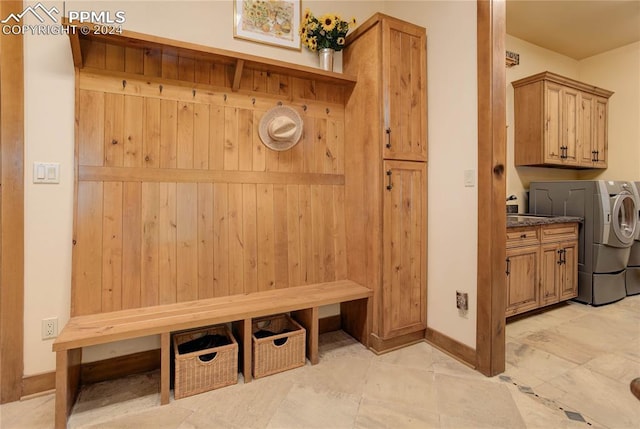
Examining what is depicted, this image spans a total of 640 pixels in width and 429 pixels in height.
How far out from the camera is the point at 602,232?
10.3 feet

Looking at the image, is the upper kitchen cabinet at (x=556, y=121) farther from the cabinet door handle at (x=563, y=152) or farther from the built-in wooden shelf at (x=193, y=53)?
the built-in wooden shelf at (x=193, y=53)

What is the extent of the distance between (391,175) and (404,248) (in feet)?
1.70

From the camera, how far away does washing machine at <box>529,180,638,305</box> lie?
3.17m

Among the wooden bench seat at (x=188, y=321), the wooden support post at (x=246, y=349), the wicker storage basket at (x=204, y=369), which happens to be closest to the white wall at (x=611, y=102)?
the wooden bench seat at (x=188, y=321)

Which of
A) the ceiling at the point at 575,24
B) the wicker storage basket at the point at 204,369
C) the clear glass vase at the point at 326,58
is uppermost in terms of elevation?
the ceiling at the point at 575,24

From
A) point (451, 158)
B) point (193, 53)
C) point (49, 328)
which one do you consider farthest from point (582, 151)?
point (49, 328)

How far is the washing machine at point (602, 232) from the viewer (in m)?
3.17

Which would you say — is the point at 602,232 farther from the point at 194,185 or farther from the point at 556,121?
the point at 194,185

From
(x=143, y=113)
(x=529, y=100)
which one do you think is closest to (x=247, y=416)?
(x=143, y=113)

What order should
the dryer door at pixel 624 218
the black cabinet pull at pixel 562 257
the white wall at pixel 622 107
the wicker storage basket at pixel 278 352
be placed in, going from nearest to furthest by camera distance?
the wicker storage basket at pixel 278 352 → the black cabinet pull at pixel 562 257 → the dryer door at pixel 624 218 → the white wall at pixel 622 107

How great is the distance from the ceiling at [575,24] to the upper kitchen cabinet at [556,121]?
58cm

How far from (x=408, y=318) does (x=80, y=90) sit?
246 cm

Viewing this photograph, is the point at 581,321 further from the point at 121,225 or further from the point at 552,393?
the point at 121,225

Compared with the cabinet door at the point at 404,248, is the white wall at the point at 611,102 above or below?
above
